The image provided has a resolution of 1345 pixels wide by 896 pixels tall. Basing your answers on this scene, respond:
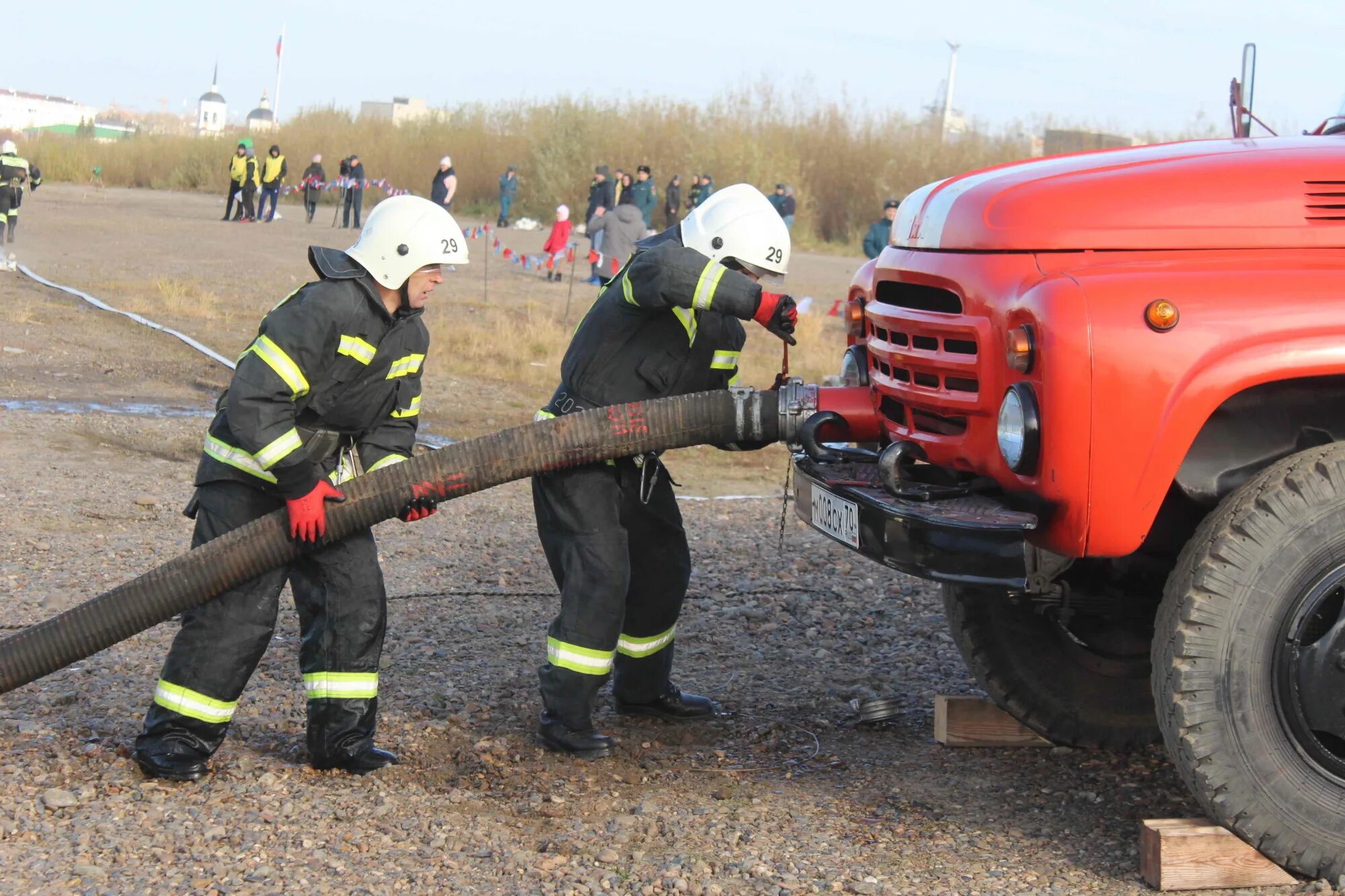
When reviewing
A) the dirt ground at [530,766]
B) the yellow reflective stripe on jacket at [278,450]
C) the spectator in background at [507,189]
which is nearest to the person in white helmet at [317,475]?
the yellow reflective stripe on jacket at [278,450]

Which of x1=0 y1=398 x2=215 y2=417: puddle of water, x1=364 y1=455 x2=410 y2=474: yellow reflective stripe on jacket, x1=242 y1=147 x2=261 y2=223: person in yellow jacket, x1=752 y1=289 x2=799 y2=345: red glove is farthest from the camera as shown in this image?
x1=242 y1=147 x2=261 y2=223: person in yellow jacket

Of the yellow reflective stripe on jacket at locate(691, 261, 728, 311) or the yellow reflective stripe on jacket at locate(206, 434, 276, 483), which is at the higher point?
the yellow reflective stripe on jacket at locate(691, 261, 728, 311)

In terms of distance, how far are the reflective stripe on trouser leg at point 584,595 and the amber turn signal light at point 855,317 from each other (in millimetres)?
894

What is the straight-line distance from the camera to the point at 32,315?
14328 millimetres

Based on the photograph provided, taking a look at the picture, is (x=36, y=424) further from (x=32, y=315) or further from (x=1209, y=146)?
(x=1209, y=146)

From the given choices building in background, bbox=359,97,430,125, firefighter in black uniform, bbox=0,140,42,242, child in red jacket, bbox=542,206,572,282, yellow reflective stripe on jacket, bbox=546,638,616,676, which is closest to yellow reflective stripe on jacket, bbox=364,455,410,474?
yellow reflective stripe on jacket, bbox=546,638,616,676

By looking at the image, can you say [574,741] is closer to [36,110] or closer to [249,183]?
[249,183]

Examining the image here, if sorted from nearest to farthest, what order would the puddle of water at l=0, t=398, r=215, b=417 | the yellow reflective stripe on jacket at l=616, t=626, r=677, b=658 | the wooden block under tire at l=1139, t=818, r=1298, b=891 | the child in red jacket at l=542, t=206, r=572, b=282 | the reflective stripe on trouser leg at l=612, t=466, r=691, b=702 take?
the wooden block under tire at l=1139, t=818, r=1298, b=891
the reflective stripe on trouser leg at l=612, t=466, r=691, b=702
the yellow reflective stripe on jacket at l=616, t=626, r=677, b=658
the puddle of water at l=0, t=398, r=215, b=417
the child in red jacket at l=542, t=206, r=572, b=282

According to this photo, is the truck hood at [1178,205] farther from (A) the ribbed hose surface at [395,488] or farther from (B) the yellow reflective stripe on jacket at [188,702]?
(B) the yellow reflective stripe on jacket at [188,702]

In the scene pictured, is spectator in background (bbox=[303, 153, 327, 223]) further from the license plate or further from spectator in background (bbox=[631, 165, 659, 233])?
the license plate

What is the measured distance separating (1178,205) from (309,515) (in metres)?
2.49

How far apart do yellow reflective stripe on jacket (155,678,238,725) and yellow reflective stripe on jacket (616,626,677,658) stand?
1.37 m

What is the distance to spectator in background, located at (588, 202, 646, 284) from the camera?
20.0 metres

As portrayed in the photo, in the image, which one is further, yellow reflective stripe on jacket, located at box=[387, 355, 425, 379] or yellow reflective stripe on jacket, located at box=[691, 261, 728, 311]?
yellow reflective stripe on jacket, located at box=[387, 355, 425, 379]
